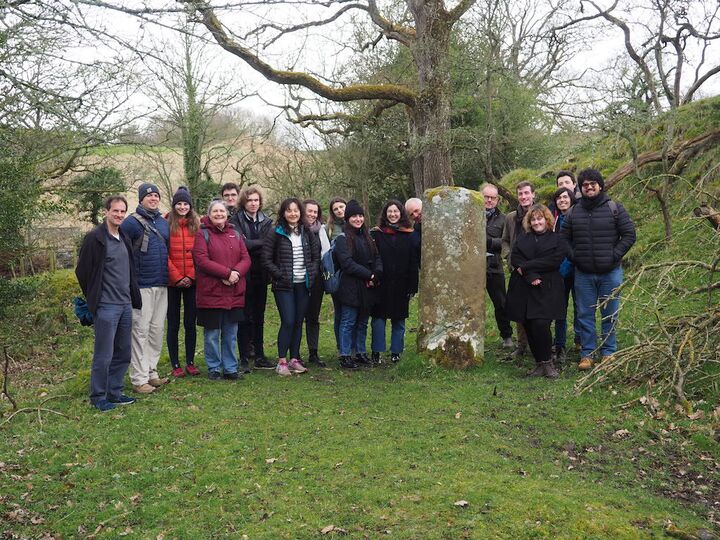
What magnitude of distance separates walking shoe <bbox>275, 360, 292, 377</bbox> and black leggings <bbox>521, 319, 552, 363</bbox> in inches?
113

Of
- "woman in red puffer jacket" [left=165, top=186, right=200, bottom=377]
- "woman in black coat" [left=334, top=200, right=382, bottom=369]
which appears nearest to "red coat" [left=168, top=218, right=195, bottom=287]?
"woman in red puffer jacket" [left=165, top=186, right=200, bottom=377]

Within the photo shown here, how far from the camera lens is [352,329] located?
8.46 m

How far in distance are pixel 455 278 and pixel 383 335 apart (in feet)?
5.01

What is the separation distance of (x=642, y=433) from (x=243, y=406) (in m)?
3.76

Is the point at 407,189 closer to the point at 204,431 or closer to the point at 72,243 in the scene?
the point at 72,243

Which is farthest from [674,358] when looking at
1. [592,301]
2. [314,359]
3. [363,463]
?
[314,359]

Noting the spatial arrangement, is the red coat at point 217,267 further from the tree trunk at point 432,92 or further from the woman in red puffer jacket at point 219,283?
the tree trunk at point 432,92

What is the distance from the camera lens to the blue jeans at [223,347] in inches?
295

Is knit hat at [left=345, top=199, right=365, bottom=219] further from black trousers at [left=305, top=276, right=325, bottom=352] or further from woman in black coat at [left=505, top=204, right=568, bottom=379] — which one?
woman in black coat at [left=505, top=204, right=568, bottom=379]

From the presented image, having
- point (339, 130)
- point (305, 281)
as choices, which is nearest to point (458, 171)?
point (339, 130)

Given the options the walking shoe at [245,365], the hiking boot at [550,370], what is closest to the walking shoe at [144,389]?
the walking shoe at [245,365]

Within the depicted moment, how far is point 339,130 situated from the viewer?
1714 cm

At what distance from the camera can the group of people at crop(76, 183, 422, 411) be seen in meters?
6.48

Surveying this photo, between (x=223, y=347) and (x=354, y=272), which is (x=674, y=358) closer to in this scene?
(x=354, y=272)
